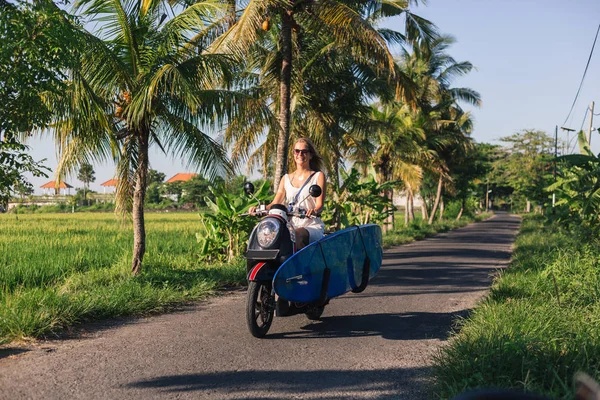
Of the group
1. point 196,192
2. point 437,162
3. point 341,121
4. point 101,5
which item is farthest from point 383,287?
point 196,192

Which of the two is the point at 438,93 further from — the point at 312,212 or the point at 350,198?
the point at 312,212

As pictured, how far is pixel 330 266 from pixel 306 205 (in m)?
0.70

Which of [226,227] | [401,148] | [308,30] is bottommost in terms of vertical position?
[226,227]

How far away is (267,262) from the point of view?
5137 mm

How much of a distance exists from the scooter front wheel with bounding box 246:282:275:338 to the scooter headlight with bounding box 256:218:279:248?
37cm

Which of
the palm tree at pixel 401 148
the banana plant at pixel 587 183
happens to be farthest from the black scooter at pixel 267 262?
the palm tree at pixel 401 148

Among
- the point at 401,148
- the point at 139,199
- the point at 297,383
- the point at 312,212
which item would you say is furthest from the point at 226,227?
the point at 401,148

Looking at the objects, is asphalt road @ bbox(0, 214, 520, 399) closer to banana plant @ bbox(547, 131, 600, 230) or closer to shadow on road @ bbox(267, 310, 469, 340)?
shadow on road @ bbox(267, 310, 469, 340)

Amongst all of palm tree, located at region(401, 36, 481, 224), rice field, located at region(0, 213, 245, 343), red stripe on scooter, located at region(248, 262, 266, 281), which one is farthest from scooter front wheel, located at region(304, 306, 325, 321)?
palm tree, located at region(401, 36, 481, 224)

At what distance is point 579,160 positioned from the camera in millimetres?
10297

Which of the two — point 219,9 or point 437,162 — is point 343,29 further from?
point 437,162

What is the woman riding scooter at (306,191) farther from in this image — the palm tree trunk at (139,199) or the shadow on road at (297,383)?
the palm tree trunk at (139,199)

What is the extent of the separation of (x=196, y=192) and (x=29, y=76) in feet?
211

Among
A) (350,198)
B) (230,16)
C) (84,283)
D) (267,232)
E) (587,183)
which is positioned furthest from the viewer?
(350,198)
